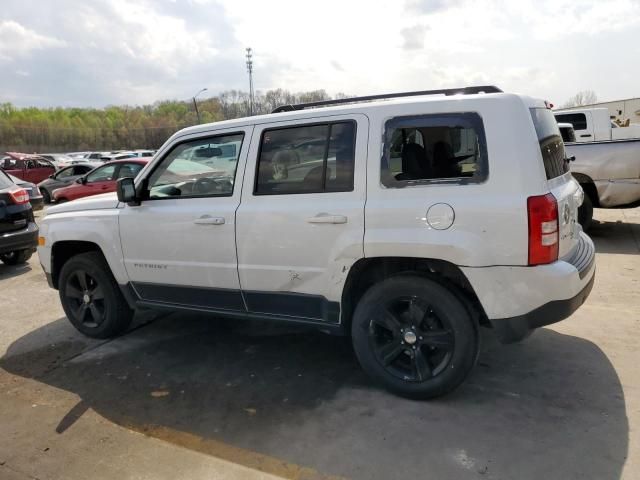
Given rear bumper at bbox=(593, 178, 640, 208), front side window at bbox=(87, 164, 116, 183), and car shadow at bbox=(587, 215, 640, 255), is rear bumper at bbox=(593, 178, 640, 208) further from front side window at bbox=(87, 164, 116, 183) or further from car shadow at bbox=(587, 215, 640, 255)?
front side window at bbox=(87, 164, 116, 183)

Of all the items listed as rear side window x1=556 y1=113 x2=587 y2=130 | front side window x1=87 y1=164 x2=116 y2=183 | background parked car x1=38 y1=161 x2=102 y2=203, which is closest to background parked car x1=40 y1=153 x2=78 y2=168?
background parked car x1=38 y1=161 x2=102 y2=203

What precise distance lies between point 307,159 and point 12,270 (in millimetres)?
6400

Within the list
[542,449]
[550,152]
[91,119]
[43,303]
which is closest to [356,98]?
[550,152]

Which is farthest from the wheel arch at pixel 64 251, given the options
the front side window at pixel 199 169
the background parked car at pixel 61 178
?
the background parked car at pixel 61 178

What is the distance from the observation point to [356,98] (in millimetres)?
3771

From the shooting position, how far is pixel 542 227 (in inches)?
113

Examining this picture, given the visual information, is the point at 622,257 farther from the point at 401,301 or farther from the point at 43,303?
the point at 43,303

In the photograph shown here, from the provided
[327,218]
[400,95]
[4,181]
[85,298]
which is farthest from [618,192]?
[4,181]

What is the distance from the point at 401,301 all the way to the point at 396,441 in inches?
34.1

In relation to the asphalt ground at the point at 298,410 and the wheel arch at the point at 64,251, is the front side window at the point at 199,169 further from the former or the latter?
the asphalt ground at the point at 298,410

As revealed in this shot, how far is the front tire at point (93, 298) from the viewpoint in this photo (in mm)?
4652

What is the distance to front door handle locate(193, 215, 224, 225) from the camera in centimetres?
375

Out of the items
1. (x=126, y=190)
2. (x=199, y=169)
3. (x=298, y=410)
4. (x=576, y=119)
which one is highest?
(x=576, y=119)

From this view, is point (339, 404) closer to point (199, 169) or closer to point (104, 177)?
point (199, 169)
